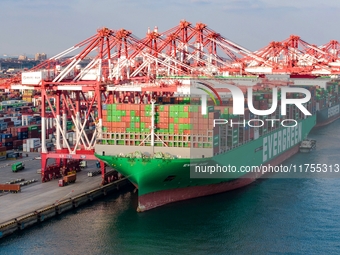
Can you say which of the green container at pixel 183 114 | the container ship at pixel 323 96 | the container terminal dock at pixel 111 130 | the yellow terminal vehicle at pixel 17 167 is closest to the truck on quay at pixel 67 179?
the container terminal dock at pixel 111 130

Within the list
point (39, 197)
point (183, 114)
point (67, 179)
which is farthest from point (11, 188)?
point (183, 114)

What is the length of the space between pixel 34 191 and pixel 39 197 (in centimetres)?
122

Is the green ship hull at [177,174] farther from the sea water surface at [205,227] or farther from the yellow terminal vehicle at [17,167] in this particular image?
the yellow terminal vehicle at [17,167]

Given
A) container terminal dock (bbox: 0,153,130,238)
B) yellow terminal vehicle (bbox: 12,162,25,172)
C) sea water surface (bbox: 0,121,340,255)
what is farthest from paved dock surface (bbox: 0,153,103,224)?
sea water surface (bbox: 0,121,340,255)

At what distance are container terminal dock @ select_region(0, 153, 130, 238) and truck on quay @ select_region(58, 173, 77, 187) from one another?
24cm

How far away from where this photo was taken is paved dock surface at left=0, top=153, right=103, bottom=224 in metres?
24.0

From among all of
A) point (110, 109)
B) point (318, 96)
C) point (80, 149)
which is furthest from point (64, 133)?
point (318, 96)

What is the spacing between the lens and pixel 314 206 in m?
25.3

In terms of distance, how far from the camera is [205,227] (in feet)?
74.9

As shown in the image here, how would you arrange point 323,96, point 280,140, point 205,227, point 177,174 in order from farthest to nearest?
1. point 323,96
2. point 280,140
3. point 177,174
4. point 205,227

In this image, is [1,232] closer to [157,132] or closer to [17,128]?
[157,132]

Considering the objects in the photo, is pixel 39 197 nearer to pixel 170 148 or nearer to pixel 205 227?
pixel 170 148

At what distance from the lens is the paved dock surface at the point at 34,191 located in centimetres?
2398

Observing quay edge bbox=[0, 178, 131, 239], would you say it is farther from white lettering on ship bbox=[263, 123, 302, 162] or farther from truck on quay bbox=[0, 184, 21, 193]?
white lettering on ship bbox=[263, 123, 302, 162]
